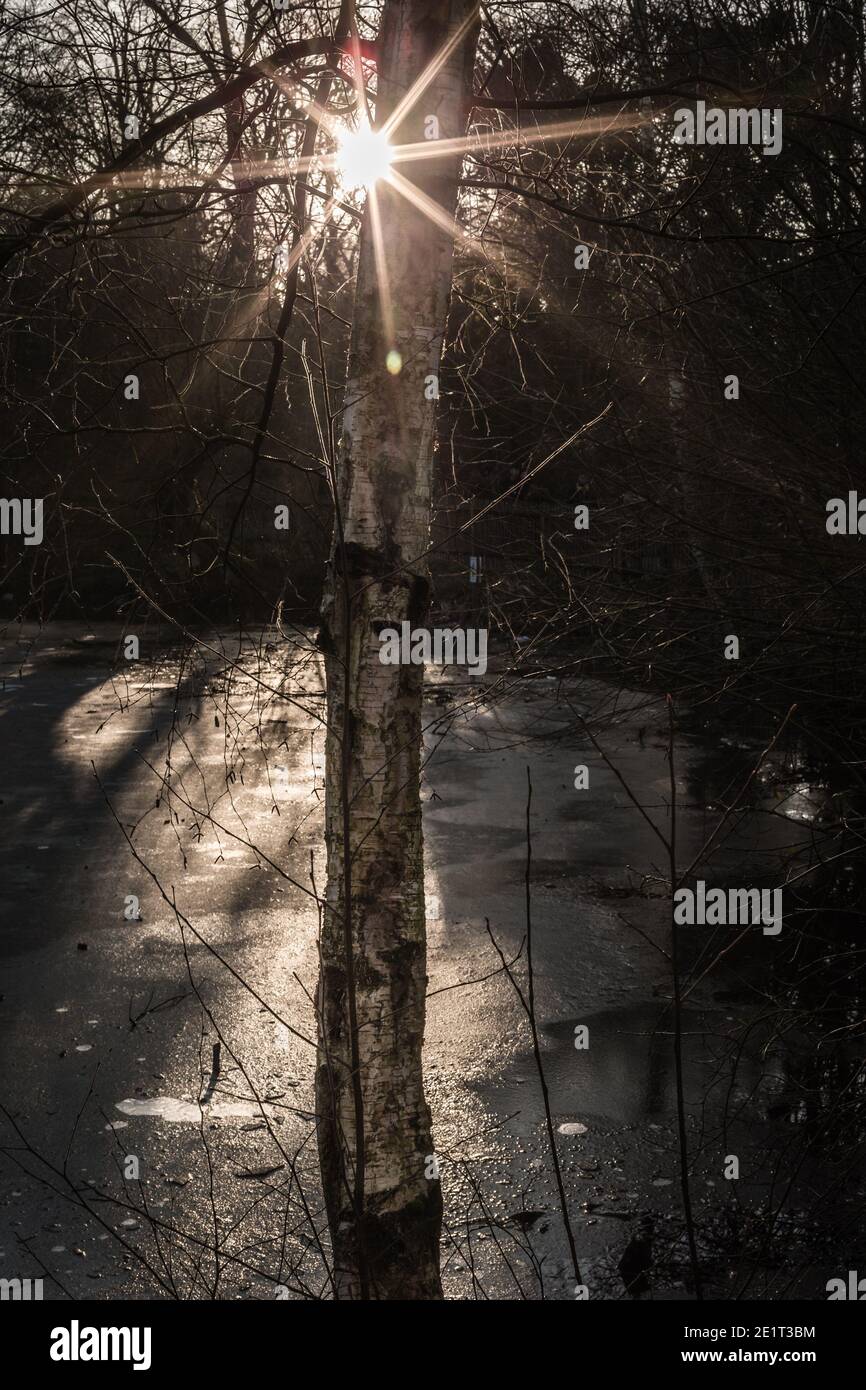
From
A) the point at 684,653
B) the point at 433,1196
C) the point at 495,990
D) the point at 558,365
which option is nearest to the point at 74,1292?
the point at 433,1196

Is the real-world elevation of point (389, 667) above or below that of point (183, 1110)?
above

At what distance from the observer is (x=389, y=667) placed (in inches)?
140

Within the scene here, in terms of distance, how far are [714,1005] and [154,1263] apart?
12.2ft

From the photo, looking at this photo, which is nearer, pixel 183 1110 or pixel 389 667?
pixel 389 667

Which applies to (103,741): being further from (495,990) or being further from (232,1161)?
(232,1161)

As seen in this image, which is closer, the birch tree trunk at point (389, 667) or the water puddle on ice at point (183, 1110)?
the birch tree trunk at point (389, 667)

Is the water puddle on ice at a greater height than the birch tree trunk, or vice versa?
the birch tree trunk

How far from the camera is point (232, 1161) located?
18.0 feet

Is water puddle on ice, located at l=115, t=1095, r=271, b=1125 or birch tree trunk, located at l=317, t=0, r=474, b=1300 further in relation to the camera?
water puddle on ice, located at l=115, t=1095, r=271, b=1125

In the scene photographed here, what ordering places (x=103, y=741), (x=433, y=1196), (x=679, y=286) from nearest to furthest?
(x=433, y=1196) < (x=679, y=286) < (x=103, y=741)

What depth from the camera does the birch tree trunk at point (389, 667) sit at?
3.52m

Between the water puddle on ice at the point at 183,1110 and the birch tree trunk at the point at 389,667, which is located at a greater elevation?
the birch tree trunk at the point at 389,667

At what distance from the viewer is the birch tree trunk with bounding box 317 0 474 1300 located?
11.5 ft

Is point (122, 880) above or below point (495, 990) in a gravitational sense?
above
